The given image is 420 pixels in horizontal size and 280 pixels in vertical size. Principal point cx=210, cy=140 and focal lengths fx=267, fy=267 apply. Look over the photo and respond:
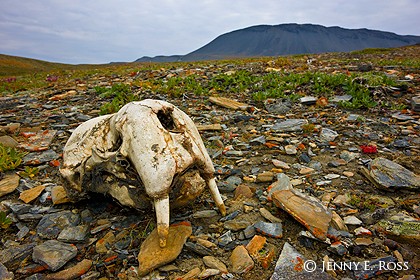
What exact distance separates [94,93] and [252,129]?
297 inches

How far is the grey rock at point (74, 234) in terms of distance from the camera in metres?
3.43

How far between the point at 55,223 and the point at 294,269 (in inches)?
126

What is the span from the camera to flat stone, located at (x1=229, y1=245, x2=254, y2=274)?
2.86 meters

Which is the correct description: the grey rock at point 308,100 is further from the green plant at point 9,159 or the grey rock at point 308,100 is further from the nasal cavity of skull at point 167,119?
the green plant at point 9,159

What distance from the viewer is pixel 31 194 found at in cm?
438

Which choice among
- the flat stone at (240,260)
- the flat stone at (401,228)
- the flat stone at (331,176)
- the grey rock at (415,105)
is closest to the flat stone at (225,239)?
the flat stone at (240,260)

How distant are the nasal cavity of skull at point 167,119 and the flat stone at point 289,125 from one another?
3.97 metres

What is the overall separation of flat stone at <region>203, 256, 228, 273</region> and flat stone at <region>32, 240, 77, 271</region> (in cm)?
158

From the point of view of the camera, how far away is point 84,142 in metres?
3.81

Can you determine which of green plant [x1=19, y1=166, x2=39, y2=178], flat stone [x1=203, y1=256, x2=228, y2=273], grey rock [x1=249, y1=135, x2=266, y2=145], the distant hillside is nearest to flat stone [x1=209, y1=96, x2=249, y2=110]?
grey rock [x1=249, y1=135, x2=266, y2=145]

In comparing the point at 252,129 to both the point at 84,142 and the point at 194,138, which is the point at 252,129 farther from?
the point at 84,142

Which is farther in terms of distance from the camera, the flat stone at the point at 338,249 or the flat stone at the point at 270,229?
the flat stone at the point at 270,229

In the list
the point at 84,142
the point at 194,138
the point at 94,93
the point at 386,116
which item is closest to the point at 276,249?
the point at 194,138

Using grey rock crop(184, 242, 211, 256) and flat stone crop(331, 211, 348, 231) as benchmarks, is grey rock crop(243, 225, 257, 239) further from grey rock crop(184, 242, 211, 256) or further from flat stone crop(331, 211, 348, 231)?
flat stone crop(331, 211, 348, 231)
